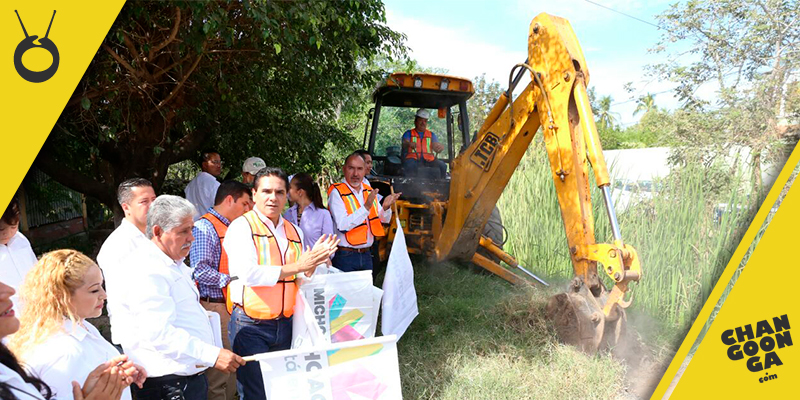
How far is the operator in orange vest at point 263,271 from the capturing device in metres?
2.55

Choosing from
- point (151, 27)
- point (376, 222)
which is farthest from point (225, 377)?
point (151, 27)

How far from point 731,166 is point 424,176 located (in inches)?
124

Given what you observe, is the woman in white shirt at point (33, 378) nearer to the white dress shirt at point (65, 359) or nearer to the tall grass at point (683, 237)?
the white dress shirt at point (65, 359)

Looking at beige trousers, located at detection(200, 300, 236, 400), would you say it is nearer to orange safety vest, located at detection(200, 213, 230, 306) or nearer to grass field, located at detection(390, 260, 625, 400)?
orange safety vest, located at detection(200, 213, 230, 306)

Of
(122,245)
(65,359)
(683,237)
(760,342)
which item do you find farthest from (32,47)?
(683,237)

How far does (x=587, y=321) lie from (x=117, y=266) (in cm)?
308

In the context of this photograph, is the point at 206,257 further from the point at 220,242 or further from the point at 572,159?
the point at 572,159

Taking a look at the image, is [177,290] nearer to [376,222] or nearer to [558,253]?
[376,222]

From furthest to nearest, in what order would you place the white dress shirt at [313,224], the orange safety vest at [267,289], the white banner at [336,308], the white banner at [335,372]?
1. the white dress shirt at [313,224]
2. the white banner at [336,308]
3. the orange safety vest at [267,289]
4. the white banner at [335,372]

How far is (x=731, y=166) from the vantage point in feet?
16.3

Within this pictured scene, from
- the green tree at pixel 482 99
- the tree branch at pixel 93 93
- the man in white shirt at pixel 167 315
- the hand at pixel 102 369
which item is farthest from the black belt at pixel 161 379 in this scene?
the green tree at pixel 482 99

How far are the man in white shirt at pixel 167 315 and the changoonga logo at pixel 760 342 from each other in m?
2.67

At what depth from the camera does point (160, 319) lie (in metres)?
1.98

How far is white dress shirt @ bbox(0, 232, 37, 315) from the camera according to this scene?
2.50m
